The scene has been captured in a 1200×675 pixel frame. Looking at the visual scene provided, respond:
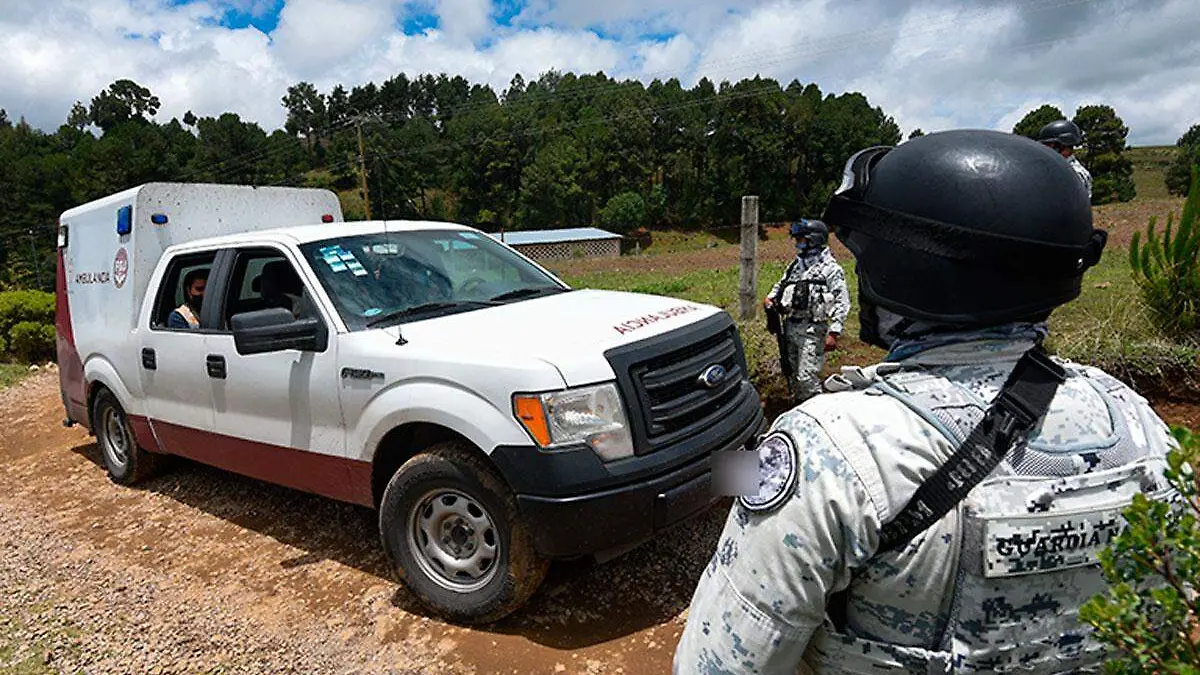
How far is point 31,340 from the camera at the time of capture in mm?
11367

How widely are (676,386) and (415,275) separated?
173cm

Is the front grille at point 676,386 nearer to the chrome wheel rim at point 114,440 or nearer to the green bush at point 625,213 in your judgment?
the chrome wheel rim at point 114,440

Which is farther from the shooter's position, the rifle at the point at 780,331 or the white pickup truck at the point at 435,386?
the rifle at the point at 780,331

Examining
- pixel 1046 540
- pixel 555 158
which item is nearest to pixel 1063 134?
pixel 1046 540

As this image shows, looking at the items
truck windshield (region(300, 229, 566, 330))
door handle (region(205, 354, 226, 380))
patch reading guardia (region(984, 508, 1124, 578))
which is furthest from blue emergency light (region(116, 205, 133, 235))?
patch reading guardia (region(984, 508, 1124, 578))

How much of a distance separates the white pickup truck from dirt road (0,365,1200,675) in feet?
0.89

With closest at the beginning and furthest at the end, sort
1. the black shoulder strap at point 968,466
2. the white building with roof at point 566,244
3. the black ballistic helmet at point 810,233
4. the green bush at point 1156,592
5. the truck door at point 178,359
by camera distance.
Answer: the green bush at point 1156,592, the black shoulder strap at point 968,466, the truck door at point 178,359, the black ballistic helmet at point 810,233, the white building with roof at point 566,244

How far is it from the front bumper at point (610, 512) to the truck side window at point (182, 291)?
3.10 metres

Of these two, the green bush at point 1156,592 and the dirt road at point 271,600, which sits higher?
the green bush at point 1156,592

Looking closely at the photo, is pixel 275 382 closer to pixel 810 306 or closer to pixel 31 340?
pixel 810 306

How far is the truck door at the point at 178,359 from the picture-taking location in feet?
14.8

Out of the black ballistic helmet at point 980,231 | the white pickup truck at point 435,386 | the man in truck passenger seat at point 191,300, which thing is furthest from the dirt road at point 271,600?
the black ballistic helmet at point 980,231

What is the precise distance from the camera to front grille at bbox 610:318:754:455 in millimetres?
3150

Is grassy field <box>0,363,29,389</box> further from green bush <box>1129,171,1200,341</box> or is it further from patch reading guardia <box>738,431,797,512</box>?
green bush <box>1129,171,1200,341</box>
